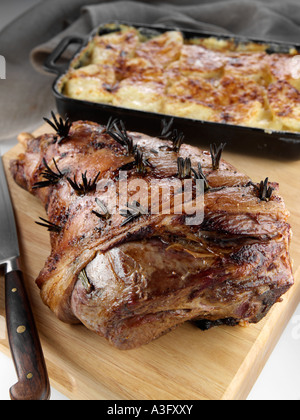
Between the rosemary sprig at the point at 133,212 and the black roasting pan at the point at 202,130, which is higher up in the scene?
the rosemary sprig at the point at 133,212

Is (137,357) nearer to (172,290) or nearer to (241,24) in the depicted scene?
(172,290)

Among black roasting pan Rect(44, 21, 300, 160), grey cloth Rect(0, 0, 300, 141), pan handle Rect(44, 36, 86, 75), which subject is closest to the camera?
black roasting pan Rect(44, 21, 300, 160)

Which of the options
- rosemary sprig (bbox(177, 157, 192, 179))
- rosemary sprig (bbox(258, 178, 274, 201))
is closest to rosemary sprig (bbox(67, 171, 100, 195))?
rosemary sprig (bbox(177, 157, 192, 179))

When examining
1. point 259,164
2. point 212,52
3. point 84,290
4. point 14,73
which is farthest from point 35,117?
point 84,290

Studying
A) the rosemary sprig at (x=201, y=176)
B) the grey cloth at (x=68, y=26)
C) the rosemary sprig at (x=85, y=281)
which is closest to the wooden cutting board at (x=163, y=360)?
the rosemary sprig at (x=85, y=281)

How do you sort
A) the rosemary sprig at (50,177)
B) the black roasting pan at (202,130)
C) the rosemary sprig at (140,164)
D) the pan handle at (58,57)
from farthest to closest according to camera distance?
the pan handle at (58,57) → the black roasting pan at (202,130) → the rosemary sprig at (50,177) → the rosemary sprig at (140,164)

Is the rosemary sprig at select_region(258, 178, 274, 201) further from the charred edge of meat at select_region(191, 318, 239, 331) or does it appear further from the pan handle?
the pan handle

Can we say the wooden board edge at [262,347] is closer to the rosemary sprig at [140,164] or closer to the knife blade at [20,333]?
the knife blade at [20,333]

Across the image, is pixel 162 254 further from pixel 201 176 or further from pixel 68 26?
pixel 68 26
